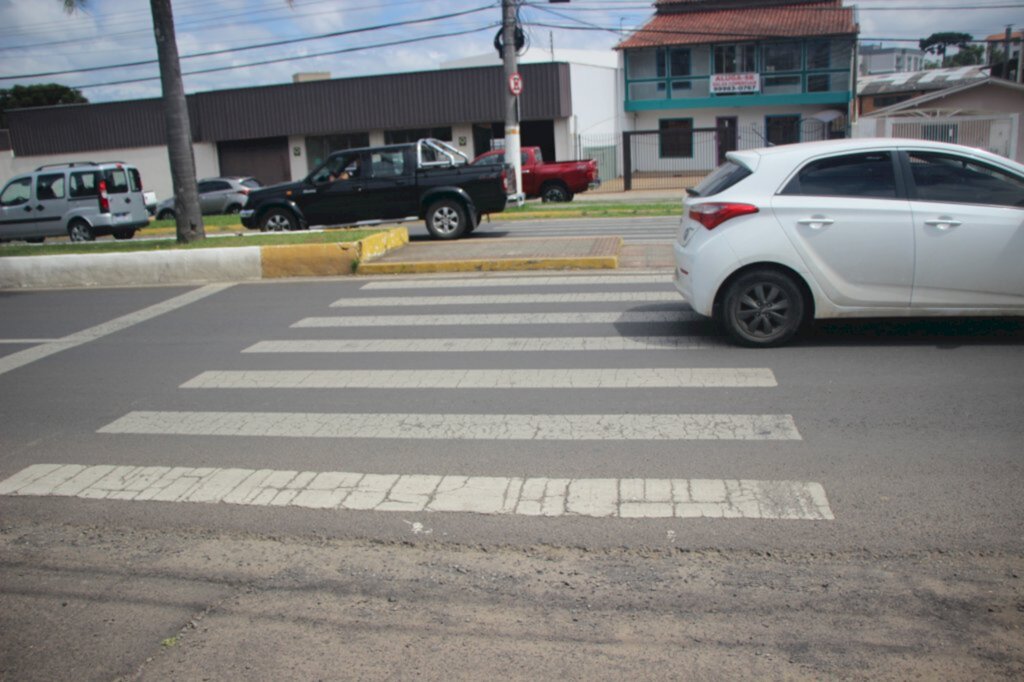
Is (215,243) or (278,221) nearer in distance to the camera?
(215,243)

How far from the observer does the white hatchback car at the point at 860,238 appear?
7.58m

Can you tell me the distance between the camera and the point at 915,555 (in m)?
4.35

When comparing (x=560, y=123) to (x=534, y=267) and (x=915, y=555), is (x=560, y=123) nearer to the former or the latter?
(x=534, y=267)

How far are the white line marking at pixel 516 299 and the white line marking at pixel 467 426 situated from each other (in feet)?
13.2

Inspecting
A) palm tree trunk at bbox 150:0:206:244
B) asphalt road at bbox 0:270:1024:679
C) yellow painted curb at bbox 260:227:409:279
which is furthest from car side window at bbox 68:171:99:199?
asphalt road at bbox 0:270:1024:679

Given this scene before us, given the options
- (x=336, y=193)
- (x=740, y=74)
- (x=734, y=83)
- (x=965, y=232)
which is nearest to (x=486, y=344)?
(x=965, y=232)

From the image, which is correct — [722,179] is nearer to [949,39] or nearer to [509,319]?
[509,319]

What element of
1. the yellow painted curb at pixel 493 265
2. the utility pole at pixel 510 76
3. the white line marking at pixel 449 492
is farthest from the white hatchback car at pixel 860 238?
the utility pole at pixel 510 76

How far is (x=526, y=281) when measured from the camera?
11.8 m

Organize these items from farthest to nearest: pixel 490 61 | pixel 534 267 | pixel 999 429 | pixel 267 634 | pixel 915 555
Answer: pixel 490 61 < pixel 534 267 < pixel 999 429 < pixel 915 555 < pixel 267 634

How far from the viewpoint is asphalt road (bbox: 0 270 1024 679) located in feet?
13.4

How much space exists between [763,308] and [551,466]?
3202 mm

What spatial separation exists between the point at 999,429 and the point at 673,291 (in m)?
5.07

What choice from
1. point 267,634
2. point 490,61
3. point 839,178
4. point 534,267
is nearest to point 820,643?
point 267,634
